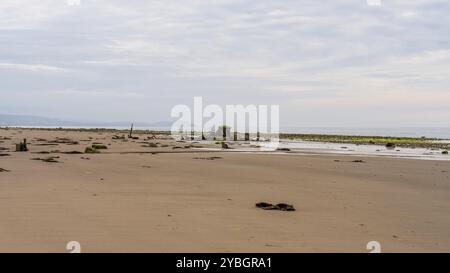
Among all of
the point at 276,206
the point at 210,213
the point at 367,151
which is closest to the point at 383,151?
the point at 367,151

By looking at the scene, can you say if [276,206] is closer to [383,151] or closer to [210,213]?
[210,213]

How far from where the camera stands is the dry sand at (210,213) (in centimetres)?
695

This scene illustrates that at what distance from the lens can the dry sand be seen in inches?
274

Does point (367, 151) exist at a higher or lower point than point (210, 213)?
lower

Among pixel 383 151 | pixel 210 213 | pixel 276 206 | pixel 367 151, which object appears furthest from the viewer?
pixel 383 151

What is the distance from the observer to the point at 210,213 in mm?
9188

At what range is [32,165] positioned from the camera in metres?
17.2

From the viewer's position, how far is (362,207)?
1053 centimetres

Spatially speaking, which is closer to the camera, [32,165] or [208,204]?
[208,204]
